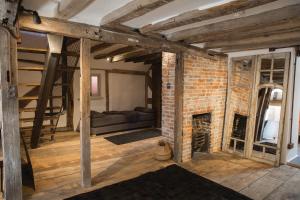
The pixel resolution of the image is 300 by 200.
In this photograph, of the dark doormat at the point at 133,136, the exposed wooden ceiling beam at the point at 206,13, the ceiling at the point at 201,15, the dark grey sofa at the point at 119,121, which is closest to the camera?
the exposed wooden ceiling beam at the point at 206,13

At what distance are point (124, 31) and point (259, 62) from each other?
107 inches

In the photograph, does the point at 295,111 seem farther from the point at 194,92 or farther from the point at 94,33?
the point at 94,33

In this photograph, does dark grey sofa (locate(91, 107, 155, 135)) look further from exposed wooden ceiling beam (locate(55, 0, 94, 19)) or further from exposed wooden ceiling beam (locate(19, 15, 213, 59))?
exposed wooden ceiling beam (locate(55, 0, 94, 19))

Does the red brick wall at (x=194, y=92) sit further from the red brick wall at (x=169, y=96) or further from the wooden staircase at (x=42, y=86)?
the wooden staircase at (x=42, y=86)

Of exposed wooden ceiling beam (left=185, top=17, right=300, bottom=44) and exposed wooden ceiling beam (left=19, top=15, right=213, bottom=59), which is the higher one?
exposed wooden ceiling beam (left=185, top=17, right=300, bottom=44)

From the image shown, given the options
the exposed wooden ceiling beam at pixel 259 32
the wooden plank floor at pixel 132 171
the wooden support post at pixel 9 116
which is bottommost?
the wooden plank floor at pixel 132 171

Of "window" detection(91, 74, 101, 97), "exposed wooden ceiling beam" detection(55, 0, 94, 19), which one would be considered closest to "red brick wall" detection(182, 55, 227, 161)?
"exposed wooden ceiling beam" detection(55, 0, 94, 19)

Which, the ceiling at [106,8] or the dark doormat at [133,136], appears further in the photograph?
the dark doormat at [133,136]

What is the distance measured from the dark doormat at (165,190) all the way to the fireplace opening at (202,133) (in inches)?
46.0

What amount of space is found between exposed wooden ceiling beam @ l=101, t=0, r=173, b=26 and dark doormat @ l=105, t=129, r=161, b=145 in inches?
128

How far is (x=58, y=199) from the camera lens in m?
2.56

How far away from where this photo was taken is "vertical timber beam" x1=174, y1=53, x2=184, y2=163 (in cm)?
368

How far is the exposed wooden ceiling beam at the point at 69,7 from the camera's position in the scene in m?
2.00

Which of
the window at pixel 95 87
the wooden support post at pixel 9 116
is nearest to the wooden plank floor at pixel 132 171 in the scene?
the wooden support post at pixel 9 116
